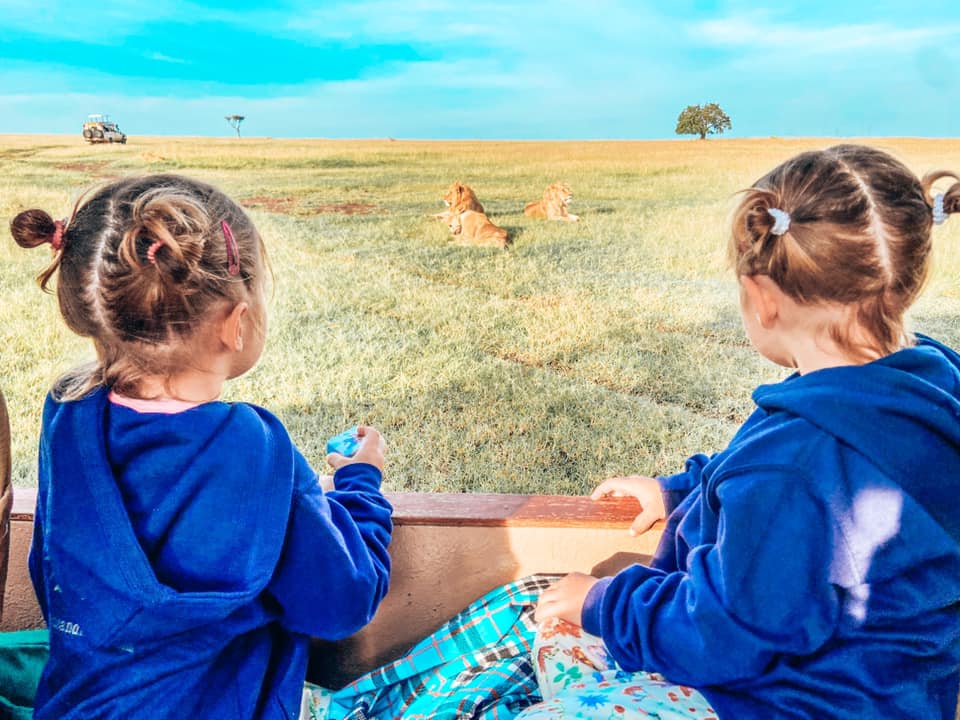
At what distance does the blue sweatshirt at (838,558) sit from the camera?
763 mm

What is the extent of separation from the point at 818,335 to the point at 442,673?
0.78 meters

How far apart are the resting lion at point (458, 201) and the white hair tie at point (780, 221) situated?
1.84 meters

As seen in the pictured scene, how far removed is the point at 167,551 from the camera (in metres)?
0.83

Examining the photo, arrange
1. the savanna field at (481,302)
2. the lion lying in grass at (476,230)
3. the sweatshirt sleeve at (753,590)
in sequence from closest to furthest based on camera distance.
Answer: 1. the sweatshirt sleeve at (753,590)
2. the savanna field at (481,302)
3. the lion lying in grass at (476,230)

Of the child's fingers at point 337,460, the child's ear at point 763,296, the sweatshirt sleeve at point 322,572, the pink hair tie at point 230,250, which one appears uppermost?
the pink hair tie at point 230,250

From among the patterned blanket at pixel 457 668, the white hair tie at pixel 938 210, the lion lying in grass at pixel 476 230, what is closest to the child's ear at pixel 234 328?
the patterned blanket at pixel 457 668

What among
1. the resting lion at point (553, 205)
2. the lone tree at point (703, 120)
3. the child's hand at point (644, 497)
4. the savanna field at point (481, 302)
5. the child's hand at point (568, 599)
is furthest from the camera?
the resting lion at point (553, 205)

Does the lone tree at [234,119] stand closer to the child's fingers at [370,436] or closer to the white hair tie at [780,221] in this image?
the child's fingers at [370,436]

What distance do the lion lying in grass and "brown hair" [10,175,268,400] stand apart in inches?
66.9

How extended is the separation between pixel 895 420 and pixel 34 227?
901 mm

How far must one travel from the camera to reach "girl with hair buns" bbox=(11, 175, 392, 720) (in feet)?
2.66

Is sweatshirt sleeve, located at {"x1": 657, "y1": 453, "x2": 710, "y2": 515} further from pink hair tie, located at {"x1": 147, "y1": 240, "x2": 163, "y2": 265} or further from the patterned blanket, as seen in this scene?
pink hair tie, located at {"x1": 147, "y1": 240, "x2": 163, "y2": 265}

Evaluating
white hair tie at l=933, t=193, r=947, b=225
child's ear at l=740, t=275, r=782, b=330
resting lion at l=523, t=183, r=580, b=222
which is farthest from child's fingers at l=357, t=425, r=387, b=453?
resting lion at l=523, t=183, r=580, b=222

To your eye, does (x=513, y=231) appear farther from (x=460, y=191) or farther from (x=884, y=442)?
(x=884, y=442)
